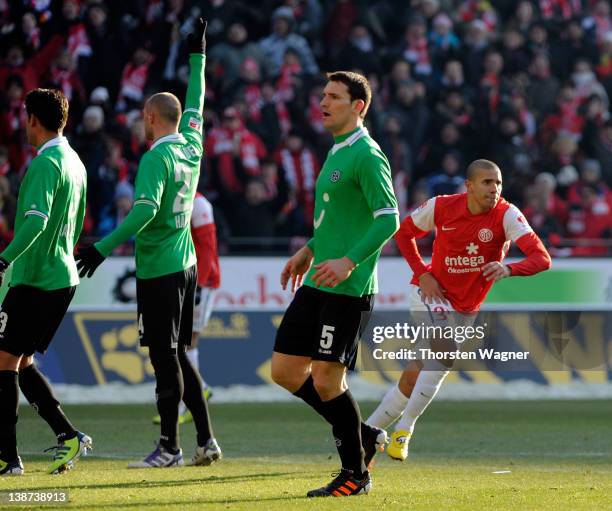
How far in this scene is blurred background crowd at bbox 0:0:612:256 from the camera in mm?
16641

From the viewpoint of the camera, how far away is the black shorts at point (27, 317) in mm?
7469

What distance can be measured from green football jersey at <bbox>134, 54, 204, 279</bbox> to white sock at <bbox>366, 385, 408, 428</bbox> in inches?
67.6

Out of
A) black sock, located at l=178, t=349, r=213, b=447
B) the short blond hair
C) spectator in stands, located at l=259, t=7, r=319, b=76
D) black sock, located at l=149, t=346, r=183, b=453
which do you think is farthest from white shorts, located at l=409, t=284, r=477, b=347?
spectator in stands, located at l=259, t=7, r=319, b=76

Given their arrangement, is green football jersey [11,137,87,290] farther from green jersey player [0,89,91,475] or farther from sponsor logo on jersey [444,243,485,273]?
sponsor logo on jersey [444,243,485,273]

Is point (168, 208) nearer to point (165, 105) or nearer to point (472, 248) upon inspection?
point (165, 105)

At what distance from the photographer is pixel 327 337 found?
264 inches

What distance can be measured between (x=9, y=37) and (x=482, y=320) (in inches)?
298

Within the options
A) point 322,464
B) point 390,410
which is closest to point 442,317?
point 390,410

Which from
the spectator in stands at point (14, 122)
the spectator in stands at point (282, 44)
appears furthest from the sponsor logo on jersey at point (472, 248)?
the spectator in stands at point (282, 44)

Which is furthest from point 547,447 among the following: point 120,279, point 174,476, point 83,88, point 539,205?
point 83,88

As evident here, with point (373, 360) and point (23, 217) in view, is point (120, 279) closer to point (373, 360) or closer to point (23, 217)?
point (373, 360)

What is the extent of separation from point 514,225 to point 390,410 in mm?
1545

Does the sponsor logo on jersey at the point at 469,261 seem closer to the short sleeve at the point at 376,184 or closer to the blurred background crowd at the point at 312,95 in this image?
the short sleeve at the point at 376,184

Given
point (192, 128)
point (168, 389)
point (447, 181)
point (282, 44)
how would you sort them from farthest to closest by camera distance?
1. point (282, 44)
2. point (447, 181)
3. point (192, 128)
4. point (168, 389)
